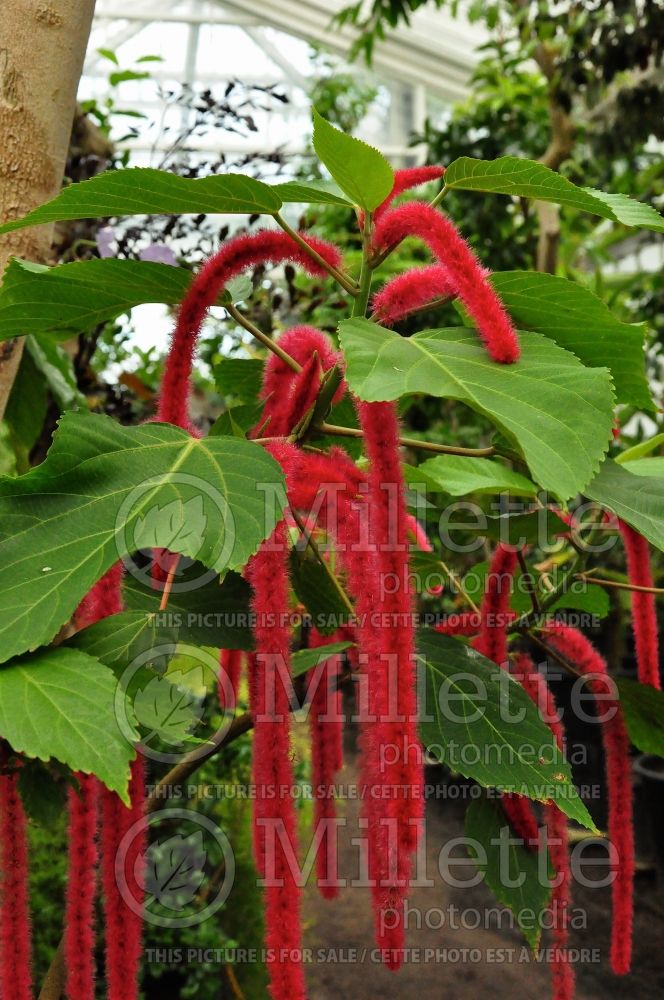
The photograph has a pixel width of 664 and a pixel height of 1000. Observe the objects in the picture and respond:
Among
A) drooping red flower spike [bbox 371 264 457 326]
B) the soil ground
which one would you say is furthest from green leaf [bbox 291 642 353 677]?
the soil ground

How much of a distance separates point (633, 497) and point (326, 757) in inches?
10.4

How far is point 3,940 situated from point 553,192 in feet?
1.53

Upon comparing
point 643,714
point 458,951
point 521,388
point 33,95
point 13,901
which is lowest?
point 458,951

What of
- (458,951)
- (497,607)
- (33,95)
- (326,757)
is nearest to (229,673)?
(326,757)

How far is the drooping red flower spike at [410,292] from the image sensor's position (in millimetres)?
454

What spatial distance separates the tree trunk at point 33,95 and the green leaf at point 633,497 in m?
0.40

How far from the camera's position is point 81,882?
1.44 feet

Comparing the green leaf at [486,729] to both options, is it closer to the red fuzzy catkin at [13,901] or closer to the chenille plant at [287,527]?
the chenille plant at [287,527]

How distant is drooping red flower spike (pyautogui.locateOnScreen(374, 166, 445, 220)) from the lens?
48 cm

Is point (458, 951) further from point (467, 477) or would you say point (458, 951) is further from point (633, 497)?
point (633, 497)

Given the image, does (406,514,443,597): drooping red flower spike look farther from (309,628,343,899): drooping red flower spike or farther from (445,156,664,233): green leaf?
(445,156,664,233): green leaf

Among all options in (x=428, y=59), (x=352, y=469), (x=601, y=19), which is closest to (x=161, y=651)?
(x=352, y=469)

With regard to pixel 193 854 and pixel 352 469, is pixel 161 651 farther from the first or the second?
pixel 193 854

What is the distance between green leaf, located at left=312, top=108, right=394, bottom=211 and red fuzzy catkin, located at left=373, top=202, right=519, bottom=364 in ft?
0.09
